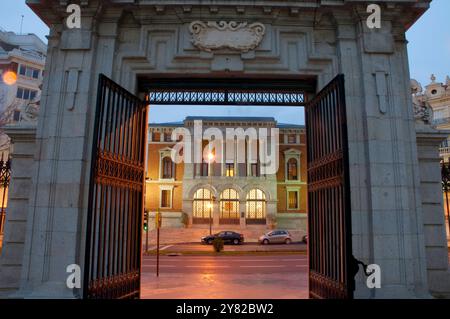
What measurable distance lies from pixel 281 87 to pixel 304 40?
3.53 ft

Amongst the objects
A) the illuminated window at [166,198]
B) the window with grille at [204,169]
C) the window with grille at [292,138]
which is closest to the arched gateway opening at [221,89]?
the window with grille at [204,169]

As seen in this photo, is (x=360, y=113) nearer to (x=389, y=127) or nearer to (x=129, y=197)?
Result: (x=389, y=127)

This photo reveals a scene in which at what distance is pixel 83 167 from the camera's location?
611 centimetres

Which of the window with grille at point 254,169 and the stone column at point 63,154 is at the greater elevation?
the window with grille at point 254,169

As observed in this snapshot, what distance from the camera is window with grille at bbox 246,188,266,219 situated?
44.1 metres

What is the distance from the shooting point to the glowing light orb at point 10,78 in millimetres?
44906

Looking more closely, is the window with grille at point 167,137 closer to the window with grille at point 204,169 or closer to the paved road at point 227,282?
the window with grille at point 204,169

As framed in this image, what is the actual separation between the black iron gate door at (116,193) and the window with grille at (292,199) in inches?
1590

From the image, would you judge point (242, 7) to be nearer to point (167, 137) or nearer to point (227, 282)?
point (227, 282)

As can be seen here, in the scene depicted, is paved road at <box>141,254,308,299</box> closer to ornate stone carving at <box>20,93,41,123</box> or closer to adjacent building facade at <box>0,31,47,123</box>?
ornate stone carving at <box>20,93,41,123</box>

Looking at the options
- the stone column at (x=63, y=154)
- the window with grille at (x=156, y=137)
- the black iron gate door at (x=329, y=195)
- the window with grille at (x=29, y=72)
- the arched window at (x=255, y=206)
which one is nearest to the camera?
the black iron gate door at (x=329, y=195)
